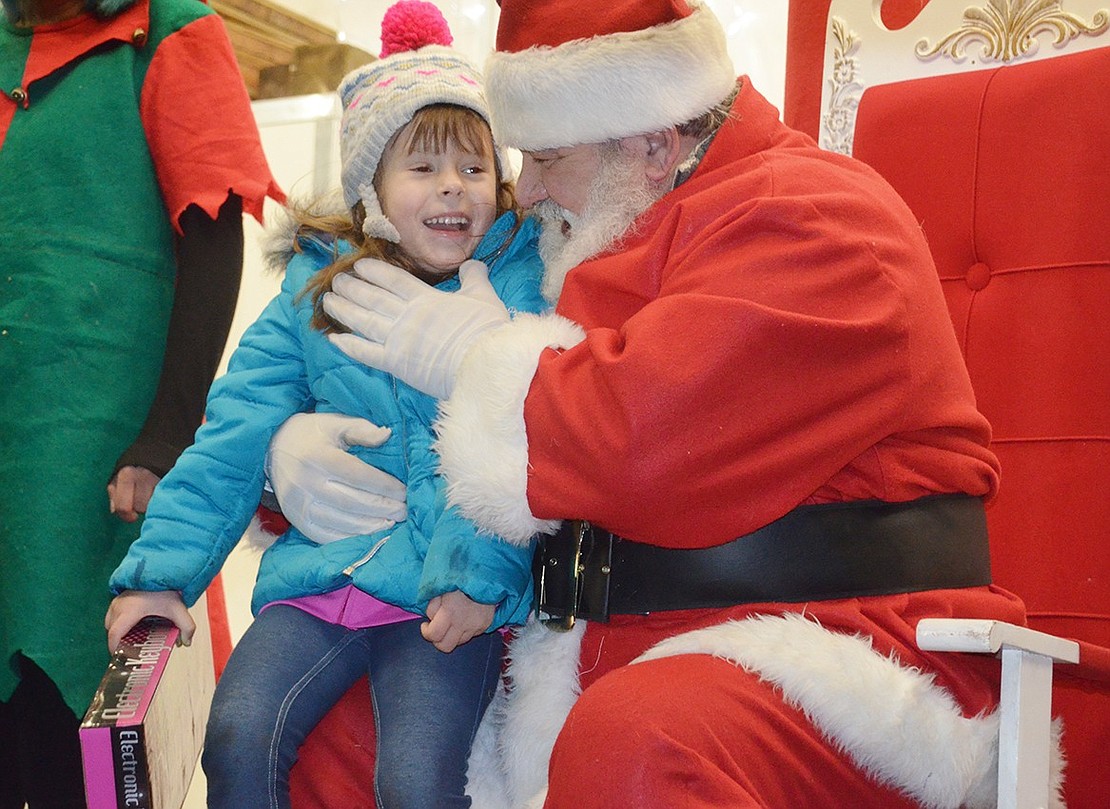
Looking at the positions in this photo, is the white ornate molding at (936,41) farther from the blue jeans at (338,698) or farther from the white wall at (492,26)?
the blue jeans at (338,698)

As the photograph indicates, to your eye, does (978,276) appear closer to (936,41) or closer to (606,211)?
(936,41)

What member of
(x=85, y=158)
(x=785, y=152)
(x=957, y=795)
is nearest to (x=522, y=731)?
(x=957, y=795)

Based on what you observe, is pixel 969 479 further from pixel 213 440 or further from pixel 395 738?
pixel 213 440

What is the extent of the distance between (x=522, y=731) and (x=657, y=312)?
1.56 ft

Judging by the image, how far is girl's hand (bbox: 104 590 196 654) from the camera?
138cm

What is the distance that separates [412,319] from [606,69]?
36 centimetres

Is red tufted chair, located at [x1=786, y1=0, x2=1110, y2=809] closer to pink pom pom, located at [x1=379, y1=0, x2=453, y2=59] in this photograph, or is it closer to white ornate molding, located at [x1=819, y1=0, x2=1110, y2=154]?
white ornate molding, located at [x1=819, y1=0, x2=1110, y2=154]

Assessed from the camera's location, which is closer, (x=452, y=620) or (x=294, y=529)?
(x=452, y=620)

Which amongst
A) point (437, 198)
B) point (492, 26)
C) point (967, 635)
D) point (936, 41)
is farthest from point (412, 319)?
point (492, 26)

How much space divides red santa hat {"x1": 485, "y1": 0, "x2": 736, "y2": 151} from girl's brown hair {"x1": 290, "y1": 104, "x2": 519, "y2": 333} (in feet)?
0.52

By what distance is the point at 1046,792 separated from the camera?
3.45 ft

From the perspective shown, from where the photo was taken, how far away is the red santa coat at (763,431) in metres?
1.05

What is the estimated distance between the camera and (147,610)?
139 centimetres

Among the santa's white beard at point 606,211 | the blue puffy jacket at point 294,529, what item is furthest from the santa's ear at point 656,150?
the blue puffy jacket at point 294,529
